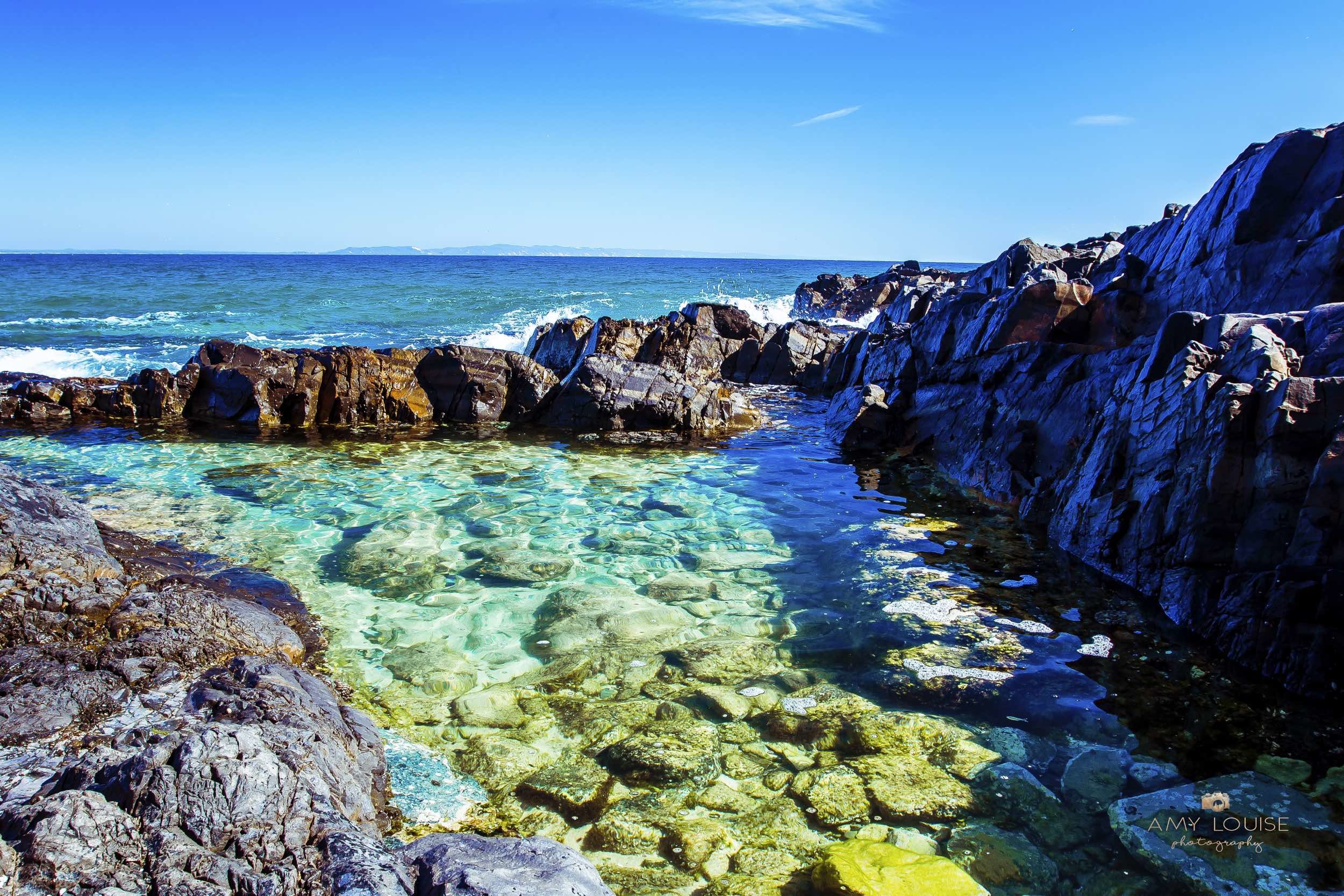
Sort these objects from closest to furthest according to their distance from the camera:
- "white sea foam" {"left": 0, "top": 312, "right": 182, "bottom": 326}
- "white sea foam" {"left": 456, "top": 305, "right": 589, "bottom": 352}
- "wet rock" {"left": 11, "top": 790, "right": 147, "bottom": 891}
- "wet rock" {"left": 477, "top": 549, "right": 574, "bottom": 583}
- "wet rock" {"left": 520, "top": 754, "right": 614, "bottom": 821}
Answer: "wet rock" {"left": 11, "top": 790, "right": 147, "bottom": 891}
"wet rock" {"left": 520, "top": 754, "right": 614, "bottom": 821}
"wet rock" {"left": 477, "top": 549, "right": 574, "bottom": 583}
"white sea foam" {"left": 456, "top": 305, "right": 589, "bottom": 352}
"white sea foam" {"left": 0, "top": 312, "right": 182, "bottom": 326}

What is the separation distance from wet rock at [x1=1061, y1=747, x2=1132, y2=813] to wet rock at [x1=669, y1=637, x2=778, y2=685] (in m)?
2.01

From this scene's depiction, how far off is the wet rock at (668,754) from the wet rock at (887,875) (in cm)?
92

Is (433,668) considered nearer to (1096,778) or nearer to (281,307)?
(1096,778)

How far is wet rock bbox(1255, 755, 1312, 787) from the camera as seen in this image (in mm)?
4328

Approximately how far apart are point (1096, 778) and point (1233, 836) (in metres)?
0.67

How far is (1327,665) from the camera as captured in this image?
5207mm

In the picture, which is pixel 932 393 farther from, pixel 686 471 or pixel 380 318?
pixel 380 318

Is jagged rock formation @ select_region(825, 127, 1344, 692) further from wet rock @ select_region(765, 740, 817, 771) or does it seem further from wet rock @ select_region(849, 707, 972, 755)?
wet rock @ select_region(765, 740, 817, 771)

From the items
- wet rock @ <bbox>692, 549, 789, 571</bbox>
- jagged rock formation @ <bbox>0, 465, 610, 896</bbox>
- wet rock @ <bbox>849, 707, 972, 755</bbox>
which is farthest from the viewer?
wet rock @ <bbox>692, 549, 789, 571</bbox>

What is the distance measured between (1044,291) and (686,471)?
6.20 m

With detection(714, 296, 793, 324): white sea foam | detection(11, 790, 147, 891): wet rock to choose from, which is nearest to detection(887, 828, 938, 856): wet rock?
detection(11, 790, 147, 891): wet rock

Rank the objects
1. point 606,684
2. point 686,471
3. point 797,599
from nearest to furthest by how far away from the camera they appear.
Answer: point 606,684, point 797,599, point 686,471

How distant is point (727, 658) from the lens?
19.2ft

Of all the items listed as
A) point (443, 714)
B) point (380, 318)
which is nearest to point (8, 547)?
point (443, 714)
